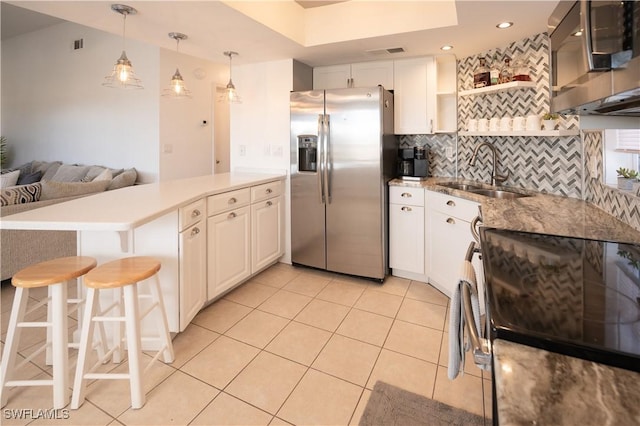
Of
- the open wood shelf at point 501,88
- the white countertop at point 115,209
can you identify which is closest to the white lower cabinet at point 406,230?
the open wood shelf at point 501,88

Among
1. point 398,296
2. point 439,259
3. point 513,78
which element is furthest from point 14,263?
point 513,78

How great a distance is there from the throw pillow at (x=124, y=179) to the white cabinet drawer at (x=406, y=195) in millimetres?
3397

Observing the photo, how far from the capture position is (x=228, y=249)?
276 cm

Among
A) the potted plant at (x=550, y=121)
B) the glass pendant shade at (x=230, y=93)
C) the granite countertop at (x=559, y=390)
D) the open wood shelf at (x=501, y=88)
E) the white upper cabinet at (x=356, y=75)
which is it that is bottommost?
the granite countertop at (x=559, y=390)

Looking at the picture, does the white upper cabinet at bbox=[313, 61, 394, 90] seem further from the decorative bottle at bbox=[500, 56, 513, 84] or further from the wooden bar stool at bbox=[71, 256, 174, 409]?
the wooden bar stool at bbox=[71, 256, 174, 409]

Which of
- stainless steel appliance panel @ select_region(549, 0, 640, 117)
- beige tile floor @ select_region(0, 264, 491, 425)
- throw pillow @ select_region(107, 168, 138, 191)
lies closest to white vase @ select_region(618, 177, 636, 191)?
stainless steel appliance panel @ select_region(549, 0, 640, 117)

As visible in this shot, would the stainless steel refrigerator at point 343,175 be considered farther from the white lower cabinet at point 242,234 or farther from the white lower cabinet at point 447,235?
the white lower cabinet at point 447,235

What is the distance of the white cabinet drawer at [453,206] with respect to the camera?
2484 millimetres

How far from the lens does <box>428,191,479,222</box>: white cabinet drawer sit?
8.15 feet

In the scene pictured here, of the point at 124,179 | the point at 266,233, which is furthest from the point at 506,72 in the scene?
the point at 124,179

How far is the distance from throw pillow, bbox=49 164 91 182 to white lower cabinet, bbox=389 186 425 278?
183 inches

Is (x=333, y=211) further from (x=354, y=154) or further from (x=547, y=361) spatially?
(x=547, y=361)

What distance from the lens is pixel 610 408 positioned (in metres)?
0.46

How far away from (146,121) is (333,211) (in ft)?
10.9
